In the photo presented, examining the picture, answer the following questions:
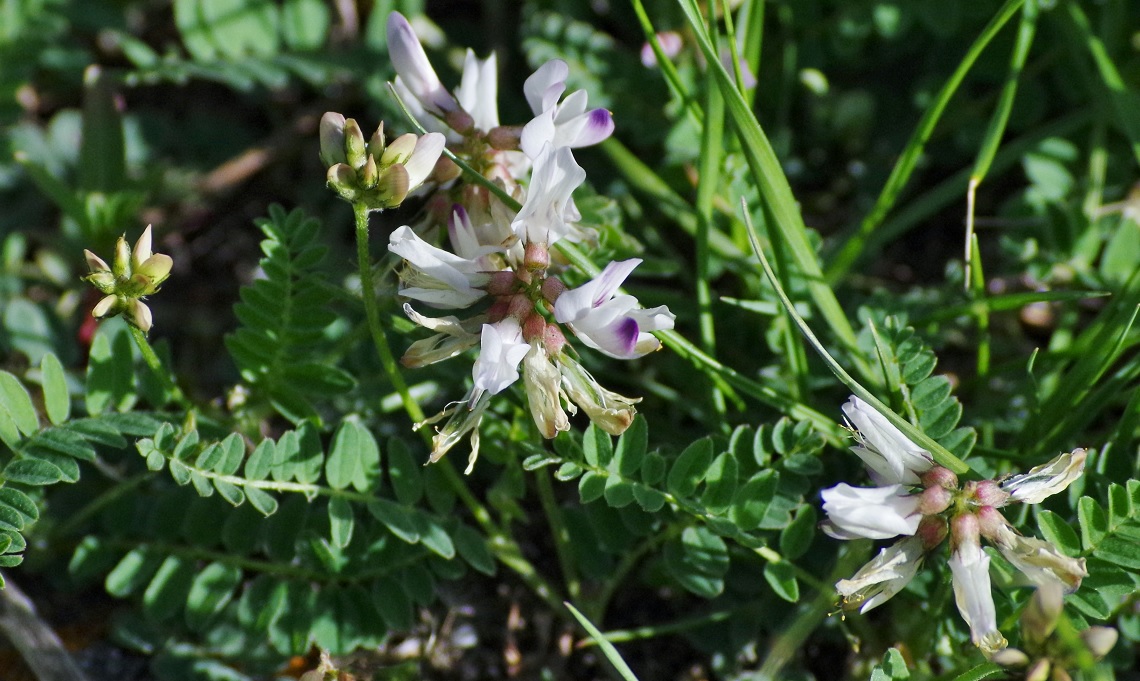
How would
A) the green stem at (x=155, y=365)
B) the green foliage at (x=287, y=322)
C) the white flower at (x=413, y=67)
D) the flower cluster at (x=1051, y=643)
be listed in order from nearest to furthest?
the flower cluster at (x=1051, y=643)
the green stem at (x=155, y=365)
the white flower at (x=413, y=67)
the green foliage at (x=287, y=322)

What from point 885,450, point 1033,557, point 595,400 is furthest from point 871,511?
point 595,400

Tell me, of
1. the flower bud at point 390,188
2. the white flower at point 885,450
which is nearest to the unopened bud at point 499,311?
the flower bud at point 390,188

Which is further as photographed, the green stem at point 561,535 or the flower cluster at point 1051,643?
the green stem at point 561,535

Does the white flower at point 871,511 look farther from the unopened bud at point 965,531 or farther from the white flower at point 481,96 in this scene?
the white flower at point 481,96

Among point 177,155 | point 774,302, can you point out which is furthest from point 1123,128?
point 177,155

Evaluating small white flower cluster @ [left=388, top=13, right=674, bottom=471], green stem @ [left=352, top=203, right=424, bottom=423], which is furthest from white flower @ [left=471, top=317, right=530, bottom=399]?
green stem @ [left=352, top=203, right=424, bottom=423]

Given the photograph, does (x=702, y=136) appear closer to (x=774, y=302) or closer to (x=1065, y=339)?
(x=774, y=302)

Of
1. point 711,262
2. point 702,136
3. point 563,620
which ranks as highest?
point 702,136
